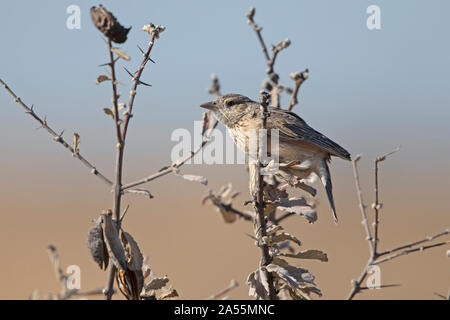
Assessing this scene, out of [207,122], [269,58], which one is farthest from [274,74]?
[207,122]

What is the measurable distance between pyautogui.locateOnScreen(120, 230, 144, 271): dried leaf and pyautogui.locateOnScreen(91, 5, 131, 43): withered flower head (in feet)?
2.17

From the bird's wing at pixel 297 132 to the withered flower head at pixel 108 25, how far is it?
9.06 ft

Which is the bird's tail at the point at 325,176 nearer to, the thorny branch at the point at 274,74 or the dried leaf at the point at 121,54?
the thorny branch at the point at 274,74

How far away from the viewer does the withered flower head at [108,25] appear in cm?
171

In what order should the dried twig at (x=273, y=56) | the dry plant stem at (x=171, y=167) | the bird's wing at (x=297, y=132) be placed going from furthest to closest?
the bird's wing at (x=297, y=132), the dried twig at (x=273, y=56), the dry plant stem at (x=171, y=167)

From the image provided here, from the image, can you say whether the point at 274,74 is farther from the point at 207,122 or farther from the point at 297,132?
the point at 207,122

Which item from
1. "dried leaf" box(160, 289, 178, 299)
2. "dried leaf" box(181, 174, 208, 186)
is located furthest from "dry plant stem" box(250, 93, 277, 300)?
"dried leaf" box(160, 289, 178, 299)

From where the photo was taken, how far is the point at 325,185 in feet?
14.6

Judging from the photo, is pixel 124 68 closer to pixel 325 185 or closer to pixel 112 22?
pixel 112 22

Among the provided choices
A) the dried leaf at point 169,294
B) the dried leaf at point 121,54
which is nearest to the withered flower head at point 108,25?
the dried leaf at point 121,54

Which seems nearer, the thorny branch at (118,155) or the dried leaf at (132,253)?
the thorny branch at (118,155)

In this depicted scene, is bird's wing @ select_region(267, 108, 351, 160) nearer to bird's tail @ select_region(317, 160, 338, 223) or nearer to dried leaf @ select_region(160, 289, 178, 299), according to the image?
bird's tail @ select_region(317, 160, 338, 223)

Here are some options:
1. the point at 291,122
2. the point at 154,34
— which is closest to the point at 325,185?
the point at 291,122
